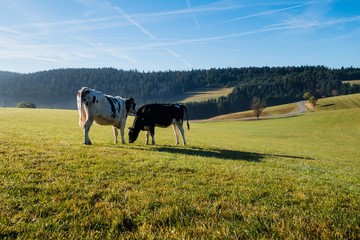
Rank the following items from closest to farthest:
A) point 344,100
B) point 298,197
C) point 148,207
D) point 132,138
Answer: point 148,207 < point 298,197 < point 132,138 < point 344,100

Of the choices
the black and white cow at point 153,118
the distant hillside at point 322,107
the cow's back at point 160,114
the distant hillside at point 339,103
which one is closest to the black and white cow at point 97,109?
the black and white cow at point 153,118

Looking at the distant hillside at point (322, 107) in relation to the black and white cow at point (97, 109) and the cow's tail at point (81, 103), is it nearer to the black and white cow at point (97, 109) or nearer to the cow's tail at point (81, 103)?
the black and white cow at point (97, 109)

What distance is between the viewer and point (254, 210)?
486cm

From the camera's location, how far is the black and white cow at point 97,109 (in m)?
14.1

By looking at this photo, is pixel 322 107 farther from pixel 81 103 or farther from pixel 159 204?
pixel 159 204

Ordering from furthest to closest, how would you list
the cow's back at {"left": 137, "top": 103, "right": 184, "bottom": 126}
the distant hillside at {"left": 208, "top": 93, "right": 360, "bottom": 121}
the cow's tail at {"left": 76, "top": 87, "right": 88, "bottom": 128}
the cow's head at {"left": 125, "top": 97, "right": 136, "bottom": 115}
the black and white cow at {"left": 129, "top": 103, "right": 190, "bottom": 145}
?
the distant hillside at {"left": 208, "top": 93, "right": 360, "bottom": 121} → the cow's head at {"left": 125, "top": 97, "right": 136, "bottom": 115} → the cow's back at {"left": 137, "top": 103, "right": 184, "bottom": 126} → the black and white cow at {"left": 129, "top": 103, "right": 190, "bottom": 145} → the cow's tail at {"left": 76, "top": 87, "right": 88, "bottom": 128}

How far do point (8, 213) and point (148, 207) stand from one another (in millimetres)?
2214

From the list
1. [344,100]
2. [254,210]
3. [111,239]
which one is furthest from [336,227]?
[344,100]

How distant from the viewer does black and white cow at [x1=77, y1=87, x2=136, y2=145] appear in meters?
14.1

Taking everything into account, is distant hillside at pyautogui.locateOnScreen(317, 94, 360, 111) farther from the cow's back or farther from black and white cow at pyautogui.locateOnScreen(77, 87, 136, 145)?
black and white cow at pyautogui.locateOnScreen(77, 87, 136, 145)

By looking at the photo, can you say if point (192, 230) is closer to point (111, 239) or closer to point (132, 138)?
point (111, 239)

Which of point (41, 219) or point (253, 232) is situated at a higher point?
point (41, 219)

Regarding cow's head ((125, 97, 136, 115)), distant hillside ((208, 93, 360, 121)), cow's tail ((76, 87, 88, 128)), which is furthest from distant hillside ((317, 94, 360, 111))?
cow's tail ((76, 87, 88, 128))

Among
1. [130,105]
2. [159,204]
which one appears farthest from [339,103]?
[159,204]
